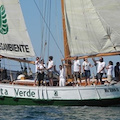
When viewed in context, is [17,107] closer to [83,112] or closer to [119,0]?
[83,112]

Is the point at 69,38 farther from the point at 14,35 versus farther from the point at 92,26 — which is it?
the point at 14,35

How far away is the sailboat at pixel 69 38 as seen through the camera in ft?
110

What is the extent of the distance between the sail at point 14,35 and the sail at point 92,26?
2621 millimetres

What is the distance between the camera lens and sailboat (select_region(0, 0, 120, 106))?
3359 centimetres

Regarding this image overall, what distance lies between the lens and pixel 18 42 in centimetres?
3562

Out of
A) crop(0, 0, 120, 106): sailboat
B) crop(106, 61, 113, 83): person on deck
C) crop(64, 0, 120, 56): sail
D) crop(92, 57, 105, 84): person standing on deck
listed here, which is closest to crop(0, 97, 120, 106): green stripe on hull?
crop(0, 0, 120, 106): sailboat

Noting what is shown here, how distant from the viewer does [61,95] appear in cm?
3319

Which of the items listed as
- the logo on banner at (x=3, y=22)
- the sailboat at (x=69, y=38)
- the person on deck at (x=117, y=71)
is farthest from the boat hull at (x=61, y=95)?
the logo on banner at (x=3, y=22)

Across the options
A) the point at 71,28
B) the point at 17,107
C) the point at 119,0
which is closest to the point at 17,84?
the point at 17,107

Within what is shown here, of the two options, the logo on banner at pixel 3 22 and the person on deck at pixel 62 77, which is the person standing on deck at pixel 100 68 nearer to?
the person on deck at pixel 62 77

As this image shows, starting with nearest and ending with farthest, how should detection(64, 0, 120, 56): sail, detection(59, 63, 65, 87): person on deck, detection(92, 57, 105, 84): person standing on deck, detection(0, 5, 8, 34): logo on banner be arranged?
detection(92, 57, 105, 84): person standing on deck, detection(59, 63, 65, 87): person on deck, detection(64, 0, 120, 56): sail, detection(0, 5, 8, 34): logo on banner

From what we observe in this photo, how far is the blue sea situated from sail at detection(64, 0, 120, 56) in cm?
420

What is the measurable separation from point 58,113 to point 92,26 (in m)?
7.60

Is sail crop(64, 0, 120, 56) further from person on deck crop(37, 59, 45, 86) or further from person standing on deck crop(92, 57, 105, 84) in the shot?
person on deck crop(37, 59, 45, 86)
